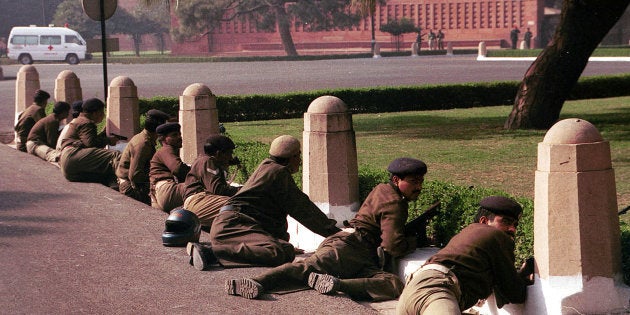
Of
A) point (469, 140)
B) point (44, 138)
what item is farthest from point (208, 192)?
point (469, 140)

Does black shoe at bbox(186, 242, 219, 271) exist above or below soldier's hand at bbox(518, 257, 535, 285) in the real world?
below

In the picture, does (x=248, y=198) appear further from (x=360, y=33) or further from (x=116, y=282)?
(x=360, y=33)

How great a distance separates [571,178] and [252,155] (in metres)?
5.88

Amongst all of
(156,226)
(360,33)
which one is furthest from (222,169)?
(360,33)

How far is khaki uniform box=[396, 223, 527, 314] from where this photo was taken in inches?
227

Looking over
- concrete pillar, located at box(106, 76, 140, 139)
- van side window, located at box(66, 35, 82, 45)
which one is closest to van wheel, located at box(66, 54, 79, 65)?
van side window, located at box(66, 35, 82, 45)

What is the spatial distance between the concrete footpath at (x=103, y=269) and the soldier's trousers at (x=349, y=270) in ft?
0.31

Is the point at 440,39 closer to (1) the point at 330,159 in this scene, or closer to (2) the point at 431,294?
(1) the point at 330,159

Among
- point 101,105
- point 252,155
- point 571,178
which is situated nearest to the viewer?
point 571,178

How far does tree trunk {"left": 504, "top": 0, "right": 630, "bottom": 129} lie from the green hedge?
5359 millimetres

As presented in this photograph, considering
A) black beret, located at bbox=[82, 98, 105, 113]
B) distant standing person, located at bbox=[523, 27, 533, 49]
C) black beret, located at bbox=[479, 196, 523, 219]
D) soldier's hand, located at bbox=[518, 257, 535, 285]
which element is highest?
distant standing person, located at bbox=[523, 27, 533, 49]

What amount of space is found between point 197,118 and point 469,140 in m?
5.12

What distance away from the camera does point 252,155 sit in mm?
11461

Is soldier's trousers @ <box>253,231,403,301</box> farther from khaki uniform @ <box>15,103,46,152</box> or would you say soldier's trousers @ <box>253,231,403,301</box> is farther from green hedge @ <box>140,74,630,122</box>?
green hedge @ <box>140,74,630,122</box>
